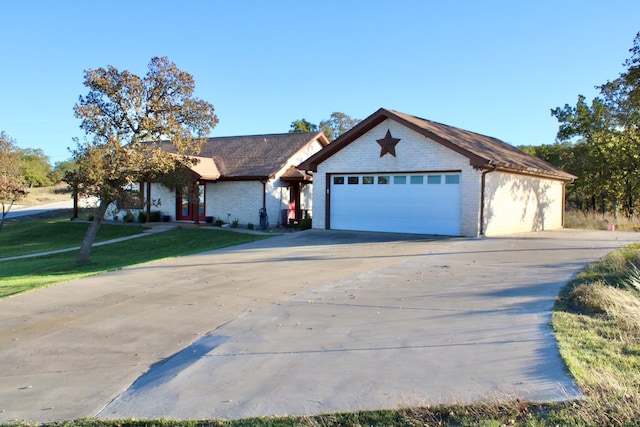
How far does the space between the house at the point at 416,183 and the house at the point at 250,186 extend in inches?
171

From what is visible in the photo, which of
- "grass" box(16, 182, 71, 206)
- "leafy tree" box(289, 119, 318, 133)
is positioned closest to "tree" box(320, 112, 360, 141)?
"leafy tree" box(289, 119, 318, 133)

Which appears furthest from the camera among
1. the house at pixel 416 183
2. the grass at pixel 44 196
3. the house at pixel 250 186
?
the grass at pixel 44 196

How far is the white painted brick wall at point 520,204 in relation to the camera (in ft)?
65.6

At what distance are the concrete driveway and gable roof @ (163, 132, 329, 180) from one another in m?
14.5

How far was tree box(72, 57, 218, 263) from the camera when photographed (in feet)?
54.7

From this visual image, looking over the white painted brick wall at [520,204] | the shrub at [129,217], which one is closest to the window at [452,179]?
the white painted brick wall at [520,204]

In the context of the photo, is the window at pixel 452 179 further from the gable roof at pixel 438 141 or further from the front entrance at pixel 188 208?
the front entrance at pixel 188 208

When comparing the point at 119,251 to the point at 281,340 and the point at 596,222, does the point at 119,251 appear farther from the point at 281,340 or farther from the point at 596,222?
the point at 596,222

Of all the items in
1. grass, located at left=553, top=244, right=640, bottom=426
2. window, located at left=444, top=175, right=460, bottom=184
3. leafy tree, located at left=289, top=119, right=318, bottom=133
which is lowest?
grass, located at left=553, top=244, right=640, bottom=426

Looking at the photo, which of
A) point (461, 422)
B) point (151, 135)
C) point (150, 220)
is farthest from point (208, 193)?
point (461, 422)

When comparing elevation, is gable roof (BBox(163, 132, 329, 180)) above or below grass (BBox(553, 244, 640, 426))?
above

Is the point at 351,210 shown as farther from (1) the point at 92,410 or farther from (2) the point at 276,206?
(1) the point at 92,410

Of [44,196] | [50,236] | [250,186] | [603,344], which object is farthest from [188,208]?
[44,196]

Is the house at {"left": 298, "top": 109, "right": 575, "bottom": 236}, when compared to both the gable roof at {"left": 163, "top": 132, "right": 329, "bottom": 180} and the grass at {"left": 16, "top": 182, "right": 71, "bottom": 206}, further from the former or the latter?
the grass at {"left": 16, "top": 182, "right": 71, "bottom": 206}
